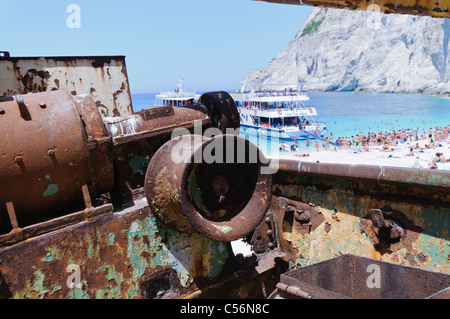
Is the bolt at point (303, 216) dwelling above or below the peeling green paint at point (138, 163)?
below

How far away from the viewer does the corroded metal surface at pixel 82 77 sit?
4.07 metres

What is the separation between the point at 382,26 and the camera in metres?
80.0

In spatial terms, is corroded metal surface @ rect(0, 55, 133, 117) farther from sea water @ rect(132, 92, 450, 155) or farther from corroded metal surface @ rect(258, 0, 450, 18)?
sea water @ rect(132, 92, 450, 155)

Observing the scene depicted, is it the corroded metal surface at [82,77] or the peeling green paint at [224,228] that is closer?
the peeling green paint at [224,228]

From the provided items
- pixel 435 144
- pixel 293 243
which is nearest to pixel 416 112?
pixel 435 144

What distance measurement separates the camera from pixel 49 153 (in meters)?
2.20

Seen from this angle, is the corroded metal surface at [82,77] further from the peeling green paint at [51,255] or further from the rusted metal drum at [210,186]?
the peeling green paint at [51,255]

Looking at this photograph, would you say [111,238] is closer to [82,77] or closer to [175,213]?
[175,213]

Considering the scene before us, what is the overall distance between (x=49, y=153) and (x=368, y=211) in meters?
2.59

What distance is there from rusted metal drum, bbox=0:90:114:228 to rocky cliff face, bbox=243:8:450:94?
44068mm

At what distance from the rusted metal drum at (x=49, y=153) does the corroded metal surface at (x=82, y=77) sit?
194 cm

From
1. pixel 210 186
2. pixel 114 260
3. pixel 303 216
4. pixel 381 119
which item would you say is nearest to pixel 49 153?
pixel 114 260

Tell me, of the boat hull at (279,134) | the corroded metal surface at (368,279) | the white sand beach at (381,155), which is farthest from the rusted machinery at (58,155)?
the boat hull at (279,134)

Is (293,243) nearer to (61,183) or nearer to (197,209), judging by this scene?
(197,209)
